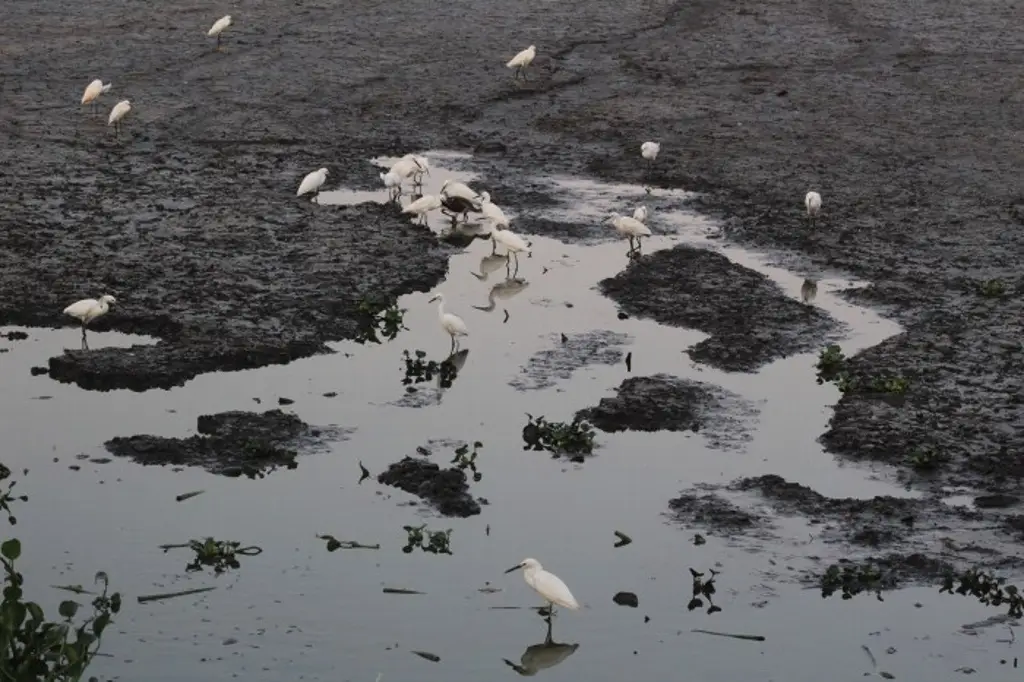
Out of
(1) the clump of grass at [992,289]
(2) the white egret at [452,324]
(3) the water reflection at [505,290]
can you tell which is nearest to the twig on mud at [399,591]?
(2) the white egret at [452,324]

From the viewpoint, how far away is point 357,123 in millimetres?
18203

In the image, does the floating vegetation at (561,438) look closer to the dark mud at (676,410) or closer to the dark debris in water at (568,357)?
the dark mud at (676,410)

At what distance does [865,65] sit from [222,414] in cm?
1179

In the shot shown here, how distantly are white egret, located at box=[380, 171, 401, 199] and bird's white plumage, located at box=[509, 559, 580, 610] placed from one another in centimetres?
710

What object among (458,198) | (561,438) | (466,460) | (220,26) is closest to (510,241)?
(458,198)

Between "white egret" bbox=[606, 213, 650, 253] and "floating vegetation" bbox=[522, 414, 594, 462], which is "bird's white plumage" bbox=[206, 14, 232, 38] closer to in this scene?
"white egret" bbox=[606, 213, 650, 253]

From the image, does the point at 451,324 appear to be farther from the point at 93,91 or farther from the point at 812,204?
the point at 93,91

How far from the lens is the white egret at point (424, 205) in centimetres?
1484

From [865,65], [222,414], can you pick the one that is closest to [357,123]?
[865,65]

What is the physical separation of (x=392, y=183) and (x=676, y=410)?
197 inches

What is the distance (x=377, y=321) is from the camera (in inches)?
509

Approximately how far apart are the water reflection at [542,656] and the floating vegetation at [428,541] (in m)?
1.02

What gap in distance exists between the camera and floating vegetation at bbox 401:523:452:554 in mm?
9523

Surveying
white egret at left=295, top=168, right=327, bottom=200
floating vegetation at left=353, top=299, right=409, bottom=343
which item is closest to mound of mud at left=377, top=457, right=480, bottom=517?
floating vegetation at left=353, top=299, right=409, bottom=343
